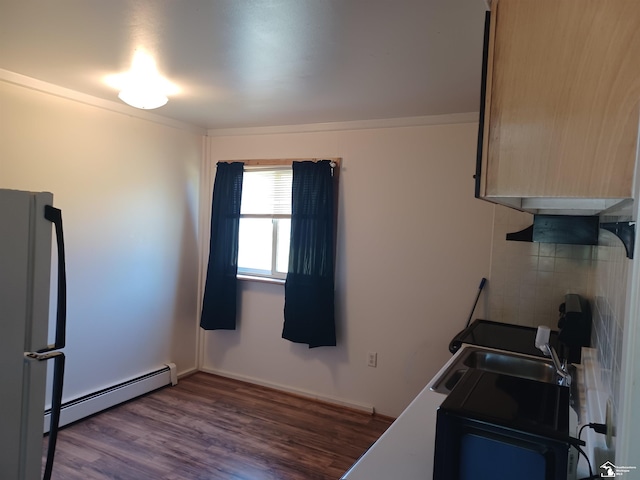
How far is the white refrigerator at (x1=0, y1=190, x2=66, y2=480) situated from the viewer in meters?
1.41

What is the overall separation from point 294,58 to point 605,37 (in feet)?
5.12

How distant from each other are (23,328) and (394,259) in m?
2.53

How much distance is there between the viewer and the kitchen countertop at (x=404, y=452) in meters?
1.15

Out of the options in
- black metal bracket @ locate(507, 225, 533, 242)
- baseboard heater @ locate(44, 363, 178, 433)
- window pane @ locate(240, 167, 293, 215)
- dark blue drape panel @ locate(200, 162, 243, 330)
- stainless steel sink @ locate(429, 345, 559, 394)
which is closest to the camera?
stainless steel sink @ locate(429, 345, 559, 394)

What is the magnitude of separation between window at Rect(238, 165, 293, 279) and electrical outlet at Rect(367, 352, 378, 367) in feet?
3.47

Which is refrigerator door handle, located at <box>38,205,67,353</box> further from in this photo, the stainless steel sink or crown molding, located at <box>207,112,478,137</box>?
crown molding, located at <box>207,112,478,137</box>

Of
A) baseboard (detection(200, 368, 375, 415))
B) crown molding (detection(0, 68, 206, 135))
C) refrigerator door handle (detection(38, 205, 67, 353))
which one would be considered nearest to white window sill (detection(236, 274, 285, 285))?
baseboard (detection(200, 368, 375, 415))

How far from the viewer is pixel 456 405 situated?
99cm

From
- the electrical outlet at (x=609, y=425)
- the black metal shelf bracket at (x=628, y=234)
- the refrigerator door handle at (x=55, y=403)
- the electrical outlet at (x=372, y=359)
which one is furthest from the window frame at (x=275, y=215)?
the black metal shelf bracket at (x=628, y=234)

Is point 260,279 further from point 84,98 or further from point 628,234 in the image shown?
point 628,234

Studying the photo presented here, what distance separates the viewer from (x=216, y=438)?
303cm

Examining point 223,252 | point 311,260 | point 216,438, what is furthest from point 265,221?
point 216,438

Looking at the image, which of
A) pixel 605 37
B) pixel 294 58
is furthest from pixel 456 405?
pixel 294 58

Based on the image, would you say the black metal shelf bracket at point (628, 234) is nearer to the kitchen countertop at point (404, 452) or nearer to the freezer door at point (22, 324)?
the kitchen countertop at point (404, 452)
